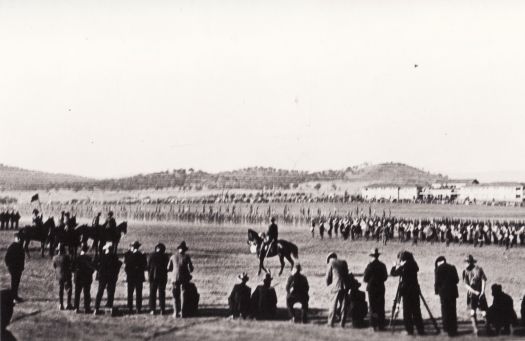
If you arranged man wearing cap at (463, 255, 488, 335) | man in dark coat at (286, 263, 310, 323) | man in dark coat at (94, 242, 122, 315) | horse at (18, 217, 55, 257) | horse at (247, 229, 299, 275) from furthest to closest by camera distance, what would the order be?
1. horse at (18, 217, 55, 257)
2. horse at (247, 229, 299, 275)
3. man in dark coat at (94, 242, 122, 315)
4. man in dark coat at (286, 263, 310, 323)
5. man wearing cap at (463, 255, 488, 335)

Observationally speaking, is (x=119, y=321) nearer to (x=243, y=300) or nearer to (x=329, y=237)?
(x=243, y=300)

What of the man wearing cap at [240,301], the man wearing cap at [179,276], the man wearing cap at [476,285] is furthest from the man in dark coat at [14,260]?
the man wearing cap at [476,285]

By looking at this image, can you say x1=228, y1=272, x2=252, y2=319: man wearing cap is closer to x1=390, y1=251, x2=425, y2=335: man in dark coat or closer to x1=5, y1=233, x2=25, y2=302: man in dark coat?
x1=390, y1=251, x2=425, y2=335: man in dark coat

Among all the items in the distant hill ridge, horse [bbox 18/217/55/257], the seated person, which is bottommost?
the seated person

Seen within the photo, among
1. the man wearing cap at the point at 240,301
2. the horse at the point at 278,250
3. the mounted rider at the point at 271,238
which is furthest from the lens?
the mounted rider at the point at 271,238

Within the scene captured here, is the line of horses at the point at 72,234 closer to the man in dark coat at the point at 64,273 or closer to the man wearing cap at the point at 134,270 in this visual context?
the man in dark coat at the point at 64,273

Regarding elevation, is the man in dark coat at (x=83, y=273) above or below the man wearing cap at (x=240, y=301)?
above

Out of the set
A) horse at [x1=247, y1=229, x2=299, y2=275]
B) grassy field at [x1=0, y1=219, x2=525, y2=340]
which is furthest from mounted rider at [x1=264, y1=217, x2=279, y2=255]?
grassy field at [x1=0, y1=219, x2=525, y2=340]
